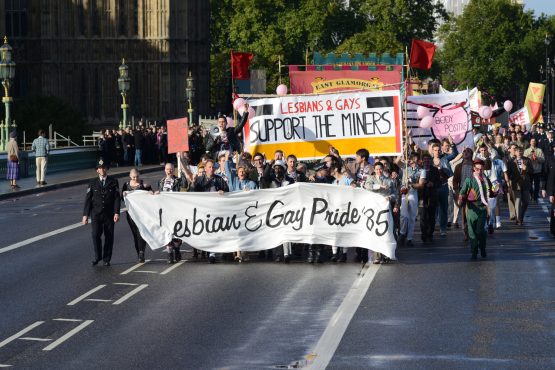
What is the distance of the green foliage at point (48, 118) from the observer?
234 feet

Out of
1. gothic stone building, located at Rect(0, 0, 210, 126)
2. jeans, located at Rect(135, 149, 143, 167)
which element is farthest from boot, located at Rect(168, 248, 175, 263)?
gothic stone building, located at Rect(0, 0, 210, 126)

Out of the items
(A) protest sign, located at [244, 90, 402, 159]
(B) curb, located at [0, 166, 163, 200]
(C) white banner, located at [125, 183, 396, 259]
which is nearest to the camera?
(C) white banner, located at [125, 183, 396, 259]

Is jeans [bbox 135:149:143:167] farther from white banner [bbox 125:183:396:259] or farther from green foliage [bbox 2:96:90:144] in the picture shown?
white banner [bbox 125:183:396:259]

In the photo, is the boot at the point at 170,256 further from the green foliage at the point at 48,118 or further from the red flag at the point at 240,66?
the green foliage at the point at 48,118

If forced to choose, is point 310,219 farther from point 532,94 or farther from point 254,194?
point 532,94

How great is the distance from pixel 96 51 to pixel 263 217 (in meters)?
69.7

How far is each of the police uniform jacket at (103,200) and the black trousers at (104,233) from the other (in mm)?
63

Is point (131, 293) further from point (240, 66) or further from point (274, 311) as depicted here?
point (240, 66)

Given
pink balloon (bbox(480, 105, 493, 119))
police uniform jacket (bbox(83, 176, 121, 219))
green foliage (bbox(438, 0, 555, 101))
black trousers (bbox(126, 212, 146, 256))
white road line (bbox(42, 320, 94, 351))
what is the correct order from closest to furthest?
white road line (bbox(42, 320, 94, 351)) < police uniform jacket (bbox(83, 176, 121, 219)) < black trousers (bbox(126, 212, 146, 256)) < pink balloon (bbox(480, 105, 493, 119)) < green foliage (bbox(438, 0, 555, 101))

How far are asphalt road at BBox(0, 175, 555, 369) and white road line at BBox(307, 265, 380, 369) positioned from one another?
0.11 ft

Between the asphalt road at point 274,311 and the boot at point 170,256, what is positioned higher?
the boot at point 170,256

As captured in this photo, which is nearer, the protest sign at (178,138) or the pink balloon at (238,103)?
the protest sign at (178,138)

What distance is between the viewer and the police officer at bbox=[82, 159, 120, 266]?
2252 centimetres

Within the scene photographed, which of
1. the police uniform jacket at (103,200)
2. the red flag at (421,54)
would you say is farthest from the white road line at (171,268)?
the red flag at (421,54)
